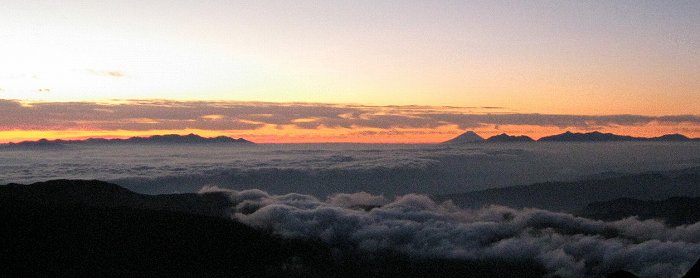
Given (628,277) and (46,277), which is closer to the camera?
(628,277)

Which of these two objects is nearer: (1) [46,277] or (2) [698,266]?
(2) [698,266]

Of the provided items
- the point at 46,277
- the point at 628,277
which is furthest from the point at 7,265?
the point at 628,277

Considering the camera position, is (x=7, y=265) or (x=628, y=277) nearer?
(x=628, y=277)

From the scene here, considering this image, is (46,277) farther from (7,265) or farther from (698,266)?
(698,266)

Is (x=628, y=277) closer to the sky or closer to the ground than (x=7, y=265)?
closer to the sky

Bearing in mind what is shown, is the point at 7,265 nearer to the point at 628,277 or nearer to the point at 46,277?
the point at 46,277

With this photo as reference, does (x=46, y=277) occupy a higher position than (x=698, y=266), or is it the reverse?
(x=698, y=266)

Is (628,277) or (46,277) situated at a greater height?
(628,277)
